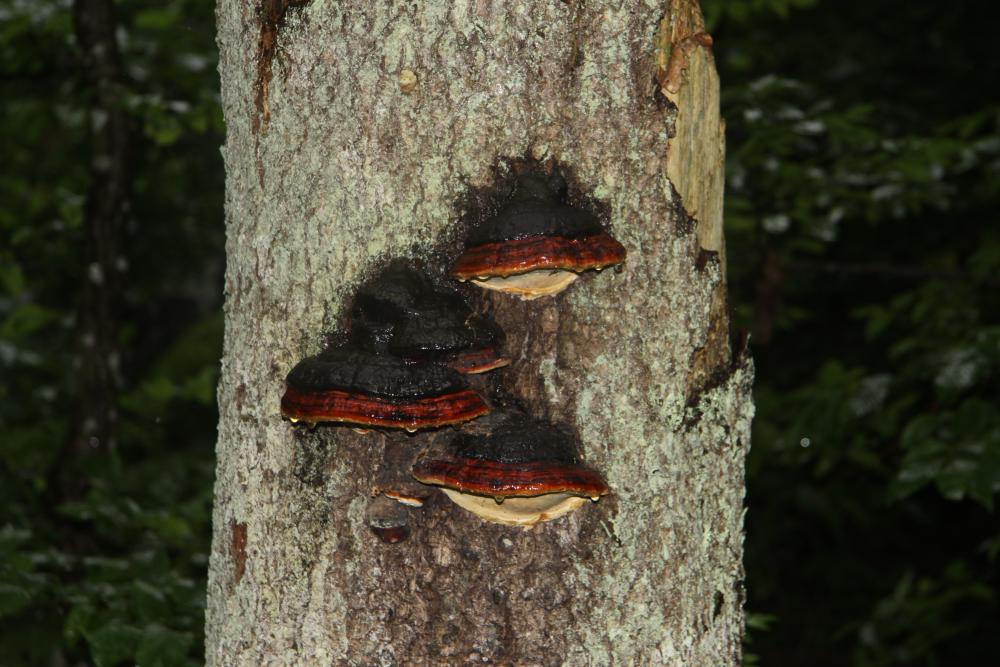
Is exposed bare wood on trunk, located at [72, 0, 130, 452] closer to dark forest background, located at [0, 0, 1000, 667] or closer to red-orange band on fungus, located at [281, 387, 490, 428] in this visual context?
dark forest background, located at [0, 0, 1000, 667]

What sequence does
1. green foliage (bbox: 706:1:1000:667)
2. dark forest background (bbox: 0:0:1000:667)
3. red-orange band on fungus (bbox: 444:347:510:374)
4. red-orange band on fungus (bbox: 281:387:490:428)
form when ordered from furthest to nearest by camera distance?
1. green foliage (bbox: 706:1:1000:667)
2. dark forest background (bbox: 0:0:1000:667)
3. red-orange band on fungus (bbox: 444:347:510:374)
4. red-orange band on fungus (bbox: 281:387:490:428)

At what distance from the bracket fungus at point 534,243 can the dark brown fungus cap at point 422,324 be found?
0.07 m

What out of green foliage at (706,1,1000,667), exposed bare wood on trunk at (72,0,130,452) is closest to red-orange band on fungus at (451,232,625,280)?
green foliage at (706,1,1000,667)

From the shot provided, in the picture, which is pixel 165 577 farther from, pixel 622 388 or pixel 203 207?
pixel 203 207

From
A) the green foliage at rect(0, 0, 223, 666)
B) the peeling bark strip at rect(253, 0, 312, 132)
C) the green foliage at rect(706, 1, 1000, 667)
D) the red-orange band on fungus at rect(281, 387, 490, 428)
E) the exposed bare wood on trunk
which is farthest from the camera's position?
the exposed bare wood on trunk

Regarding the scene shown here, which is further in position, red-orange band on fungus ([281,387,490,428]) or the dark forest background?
the dark forest background

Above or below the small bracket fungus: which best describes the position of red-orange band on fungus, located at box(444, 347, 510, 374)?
below

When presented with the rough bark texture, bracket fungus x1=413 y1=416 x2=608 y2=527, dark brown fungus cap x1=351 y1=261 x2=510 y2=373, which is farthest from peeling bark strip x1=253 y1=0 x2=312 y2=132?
bracket fungus x1=413 y1=416 x2=608 y2=527

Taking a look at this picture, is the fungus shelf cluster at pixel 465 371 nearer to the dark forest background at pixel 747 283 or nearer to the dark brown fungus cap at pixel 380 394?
the dark brown fungus cap at pixel 380 394

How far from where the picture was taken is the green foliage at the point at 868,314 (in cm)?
457

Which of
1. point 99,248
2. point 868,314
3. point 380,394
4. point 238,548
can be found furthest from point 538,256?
point 868,314

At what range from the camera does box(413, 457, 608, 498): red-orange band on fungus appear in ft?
5.49

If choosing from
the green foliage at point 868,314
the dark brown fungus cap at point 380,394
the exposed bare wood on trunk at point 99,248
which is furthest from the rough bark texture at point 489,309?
the exposed bare wood on trunk at point 99,248

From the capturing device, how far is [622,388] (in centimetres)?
183
